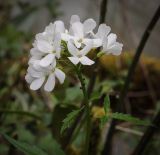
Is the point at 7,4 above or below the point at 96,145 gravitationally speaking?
A: above

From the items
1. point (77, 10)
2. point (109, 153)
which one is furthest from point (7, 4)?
point (109, 153)

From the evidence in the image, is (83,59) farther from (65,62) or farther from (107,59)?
(107,59)

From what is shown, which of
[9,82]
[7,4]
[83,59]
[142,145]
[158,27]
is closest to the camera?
[83,59]

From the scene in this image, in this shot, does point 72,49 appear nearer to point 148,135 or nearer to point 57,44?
point 57,44

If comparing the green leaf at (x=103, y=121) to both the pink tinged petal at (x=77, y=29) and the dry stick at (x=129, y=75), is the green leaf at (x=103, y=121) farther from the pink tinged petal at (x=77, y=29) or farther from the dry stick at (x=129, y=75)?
the dry stick at (x=129, y=75)

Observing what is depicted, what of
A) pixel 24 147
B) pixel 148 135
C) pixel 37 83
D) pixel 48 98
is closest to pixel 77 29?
pixel 37 83
